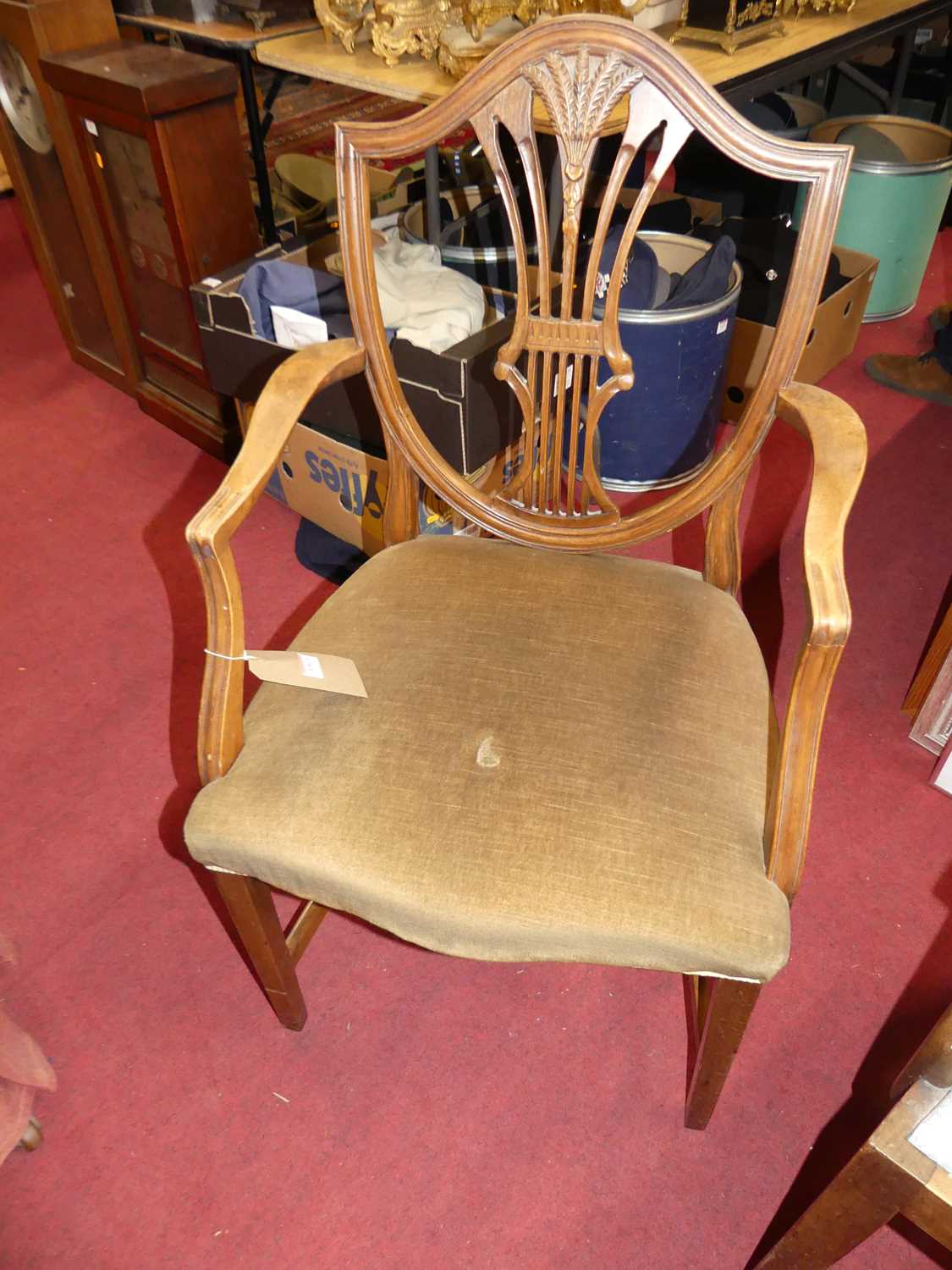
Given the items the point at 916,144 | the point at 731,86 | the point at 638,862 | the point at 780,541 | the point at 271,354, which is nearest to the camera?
the point at 638,862

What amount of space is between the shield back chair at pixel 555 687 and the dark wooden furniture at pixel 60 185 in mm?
1446

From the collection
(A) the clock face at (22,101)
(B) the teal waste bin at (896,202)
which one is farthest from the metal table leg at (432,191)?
(B) the teal waste bin at (896,202)

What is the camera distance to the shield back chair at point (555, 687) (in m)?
0.79

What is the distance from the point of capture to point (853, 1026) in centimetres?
121

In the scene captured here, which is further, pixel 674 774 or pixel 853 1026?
pixel 853 1026

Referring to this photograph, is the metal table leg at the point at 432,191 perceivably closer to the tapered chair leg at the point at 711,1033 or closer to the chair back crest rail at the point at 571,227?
the chair back crest rail at the point at 571,227

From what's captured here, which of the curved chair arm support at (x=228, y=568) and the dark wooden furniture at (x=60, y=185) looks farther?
the dark wooden furniture at (x=60, y=185)

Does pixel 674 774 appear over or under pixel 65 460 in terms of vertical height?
over

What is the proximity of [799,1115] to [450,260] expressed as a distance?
1581 millimetres

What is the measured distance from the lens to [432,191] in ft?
5.97

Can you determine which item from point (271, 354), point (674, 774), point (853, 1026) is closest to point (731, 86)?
point (271, 354)

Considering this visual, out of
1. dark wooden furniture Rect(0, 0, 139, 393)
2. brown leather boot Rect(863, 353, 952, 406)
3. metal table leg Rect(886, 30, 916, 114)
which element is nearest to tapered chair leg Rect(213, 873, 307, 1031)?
dark wooden furniture Rect(0, 0, 139, 393)

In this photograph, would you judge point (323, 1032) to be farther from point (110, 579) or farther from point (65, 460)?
point (65, 460)

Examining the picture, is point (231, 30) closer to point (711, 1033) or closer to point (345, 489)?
point (345, 489)
